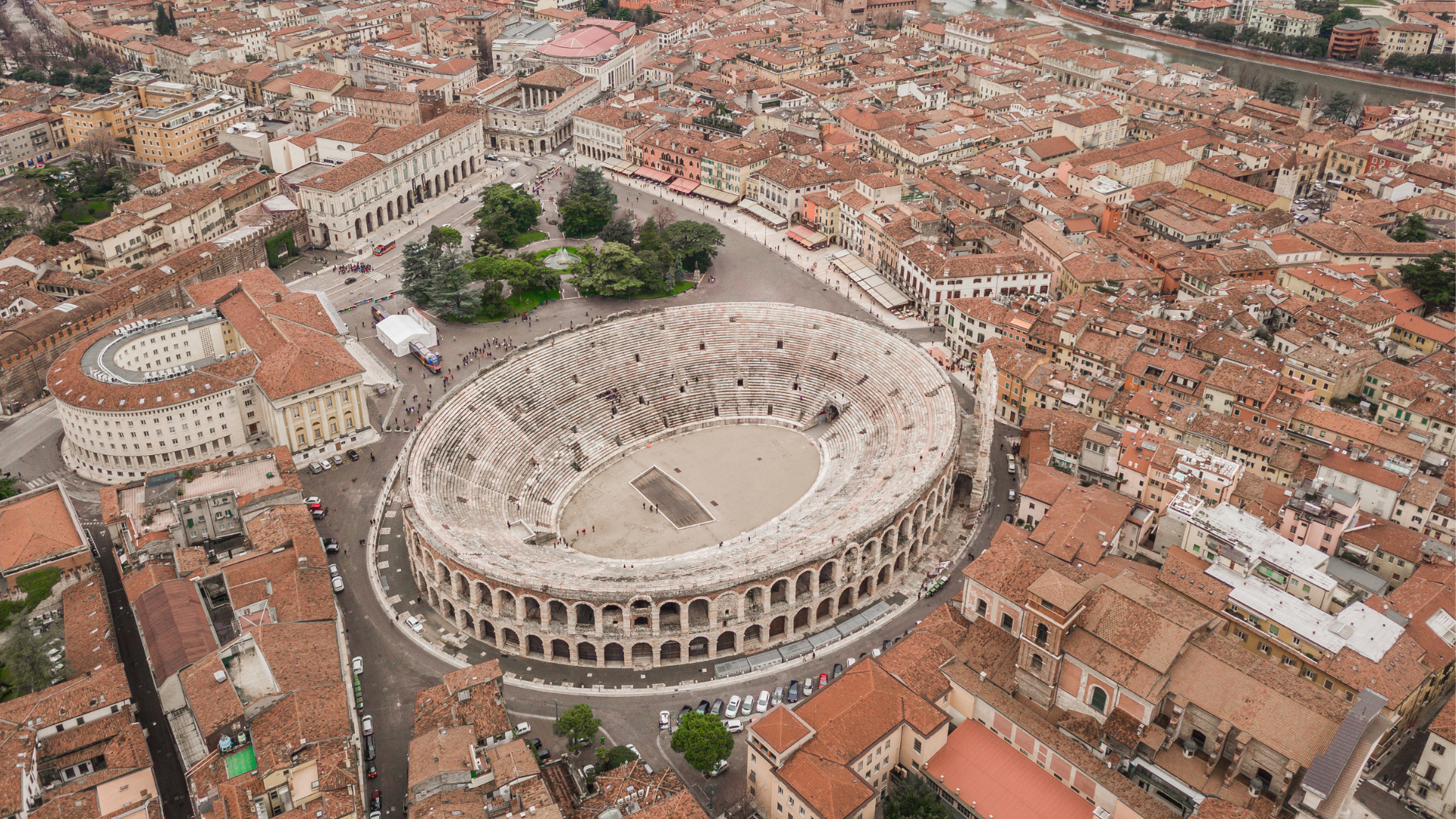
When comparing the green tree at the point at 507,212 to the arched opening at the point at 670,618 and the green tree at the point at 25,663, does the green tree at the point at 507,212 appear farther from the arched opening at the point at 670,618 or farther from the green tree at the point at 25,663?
the green tree at the point at 25,663

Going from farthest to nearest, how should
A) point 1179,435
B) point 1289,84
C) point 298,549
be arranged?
1. point 1289,84
2. point 1179,435
3. point 298,549

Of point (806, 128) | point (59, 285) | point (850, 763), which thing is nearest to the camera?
point (850, 763)

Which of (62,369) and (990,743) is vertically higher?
(62,369)

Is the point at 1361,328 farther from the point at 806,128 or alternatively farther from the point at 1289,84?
Answer: the point at 1289,84

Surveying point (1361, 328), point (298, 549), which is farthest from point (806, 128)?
point (298, 549)

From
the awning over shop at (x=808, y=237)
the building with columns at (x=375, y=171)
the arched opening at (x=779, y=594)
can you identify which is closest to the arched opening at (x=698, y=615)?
the arched opening at (x=779, y=594)

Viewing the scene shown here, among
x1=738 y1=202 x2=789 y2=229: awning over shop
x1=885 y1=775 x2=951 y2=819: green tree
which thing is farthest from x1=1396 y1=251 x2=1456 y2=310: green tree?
x1=885 y1=775 x2=951 y2=819: green tree

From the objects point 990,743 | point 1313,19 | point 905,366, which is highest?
point 1313,19

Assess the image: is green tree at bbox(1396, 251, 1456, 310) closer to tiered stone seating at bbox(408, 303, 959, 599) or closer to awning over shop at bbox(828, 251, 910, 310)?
Result: awning over shop at bbox(828, 251, 910, 310)
